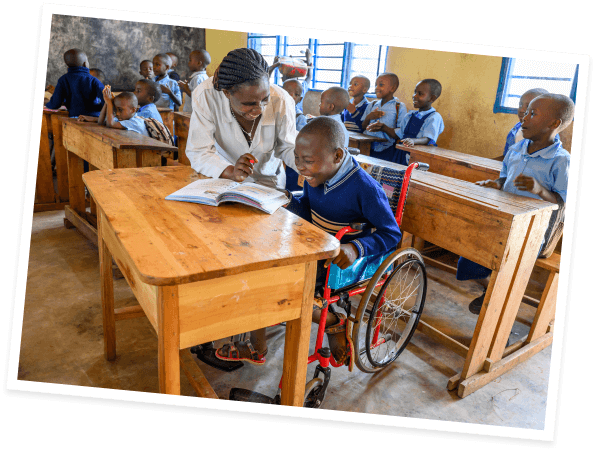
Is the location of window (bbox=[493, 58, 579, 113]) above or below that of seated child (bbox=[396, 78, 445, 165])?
above

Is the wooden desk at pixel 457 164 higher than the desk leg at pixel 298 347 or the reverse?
higher

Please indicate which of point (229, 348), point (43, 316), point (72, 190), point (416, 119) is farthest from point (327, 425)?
point (416, 119)

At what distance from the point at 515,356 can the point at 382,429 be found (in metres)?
1.20

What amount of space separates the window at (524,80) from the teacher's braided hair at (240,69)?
309 centimetres

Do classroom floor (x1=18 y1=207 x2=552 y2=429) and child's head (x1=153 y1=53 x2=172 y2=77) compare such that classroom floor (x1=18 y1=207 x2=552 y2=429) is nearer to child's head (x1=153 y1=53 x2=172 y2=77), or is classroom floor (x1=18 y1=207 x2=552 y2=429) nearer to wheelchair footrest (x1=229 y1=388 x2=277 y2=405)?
wheelchair footrest (x1=229 y1=388 x2=277 y2=405)

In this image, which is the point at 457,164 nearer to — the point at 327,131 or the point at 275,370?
the point at 327,131

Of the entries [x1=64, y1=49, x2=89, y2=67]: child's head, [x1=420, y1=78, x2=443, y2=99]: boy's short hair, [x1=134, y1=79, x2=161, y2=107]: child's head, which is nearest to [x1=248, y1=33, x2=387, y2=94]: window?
[x1=420, y1=78, x2=443, y2=99]: boy's short hair

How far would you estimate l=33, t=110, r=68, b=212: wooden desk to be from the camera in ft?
13.5

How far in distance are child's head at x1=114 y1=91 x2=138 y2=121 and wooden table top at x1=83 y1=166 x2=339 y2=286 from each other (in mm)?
2226

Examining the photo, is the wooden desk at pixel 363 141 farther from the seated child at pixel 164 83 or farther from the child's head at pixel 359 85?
the seated child at pixel 164 83

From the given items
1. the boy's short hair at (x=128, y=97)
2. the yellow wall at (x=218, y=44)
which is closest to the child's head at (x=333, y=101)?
the boy's short hair at (x=128, y=97)

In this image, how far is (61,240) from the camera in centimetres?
346

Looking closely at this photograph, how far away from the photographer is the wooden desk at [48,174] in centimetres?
411

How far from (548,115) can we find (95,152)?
301cm
